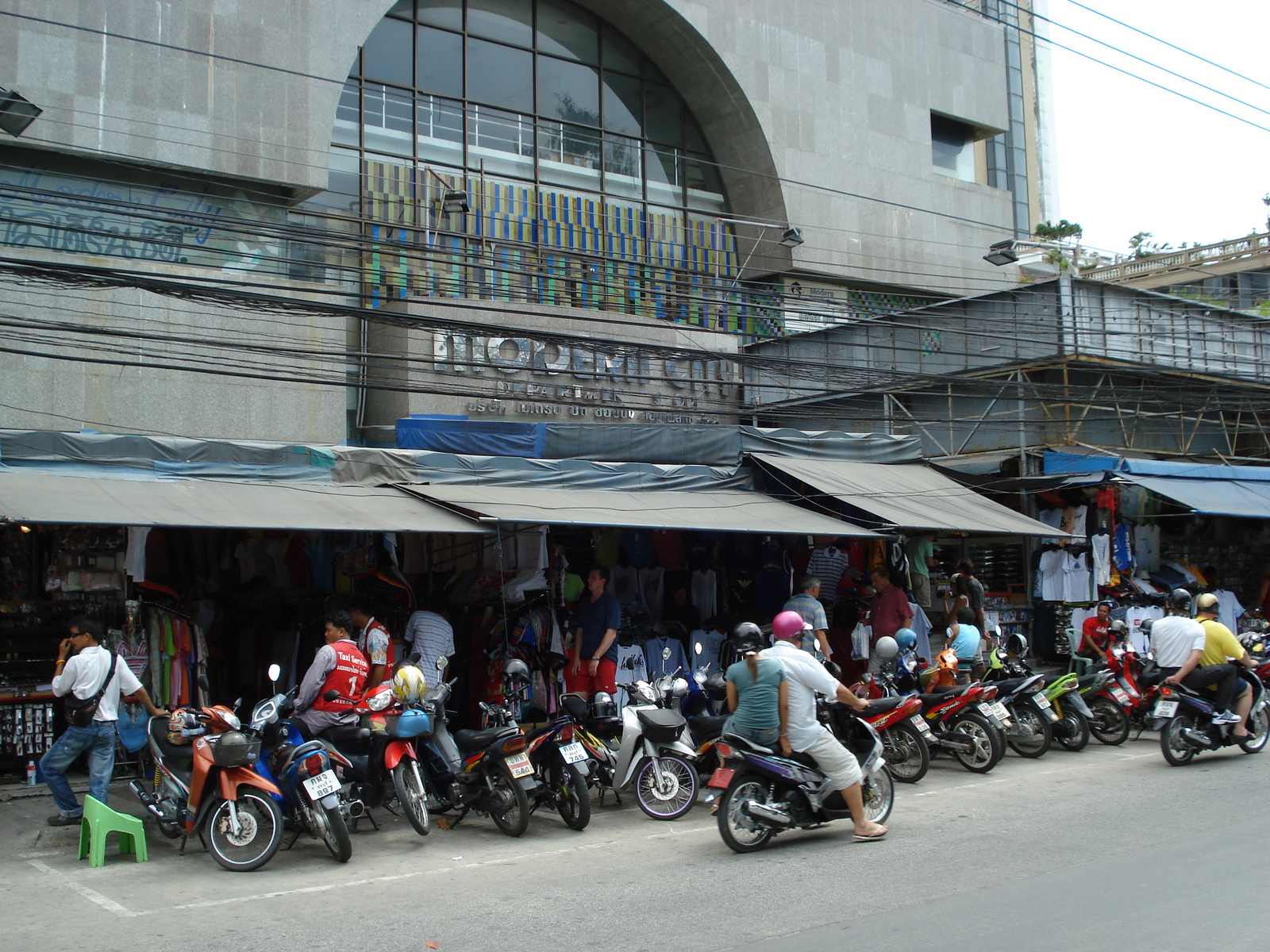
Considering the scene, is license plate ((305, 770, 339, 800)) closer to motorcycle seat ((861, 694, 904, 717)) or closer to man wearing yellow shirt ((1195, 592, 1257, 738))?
motorcycle seat ((861, 694, 904, 717))

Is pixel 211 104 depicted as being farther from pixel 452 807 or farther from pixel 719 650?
pixel 452 807

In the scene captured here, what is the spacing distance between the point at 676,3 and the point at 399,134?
6.28 m

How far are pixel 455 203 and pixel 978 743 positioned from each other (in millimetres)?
12339

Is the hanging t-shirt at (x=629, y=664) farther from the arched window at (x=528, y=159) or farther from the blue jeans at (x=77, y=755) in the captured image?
the arched window at (x=528, y=159)

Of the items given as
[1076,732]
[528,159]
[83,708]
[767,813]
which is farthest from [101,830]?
[528,159]

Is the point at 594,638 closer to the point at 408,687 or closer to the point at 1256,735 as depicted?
the point at 408,687

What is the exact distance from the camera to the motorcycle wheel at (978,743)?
1018 centimetres

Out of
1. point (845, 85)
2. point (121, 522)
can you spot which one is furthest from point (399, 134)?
point (121, 522)

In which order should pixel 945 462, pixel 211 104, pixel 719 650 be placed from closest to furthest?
pixel 719 650 → pixel 211 104 → pixel 945 462

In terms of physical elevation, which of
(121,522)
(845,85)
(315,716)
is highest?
(845,85)

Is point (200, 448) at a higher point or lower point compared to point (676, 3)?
lower

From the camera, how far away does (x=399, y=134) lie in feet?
64.3

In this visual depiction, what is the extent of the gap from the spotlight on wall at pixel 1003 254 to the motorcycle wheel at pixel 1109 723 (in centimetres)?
1118

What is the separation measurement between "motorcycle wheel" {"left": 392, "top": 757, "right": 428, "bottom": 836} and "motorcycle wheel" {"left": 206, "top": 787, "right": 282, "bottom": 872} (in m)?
1.00
